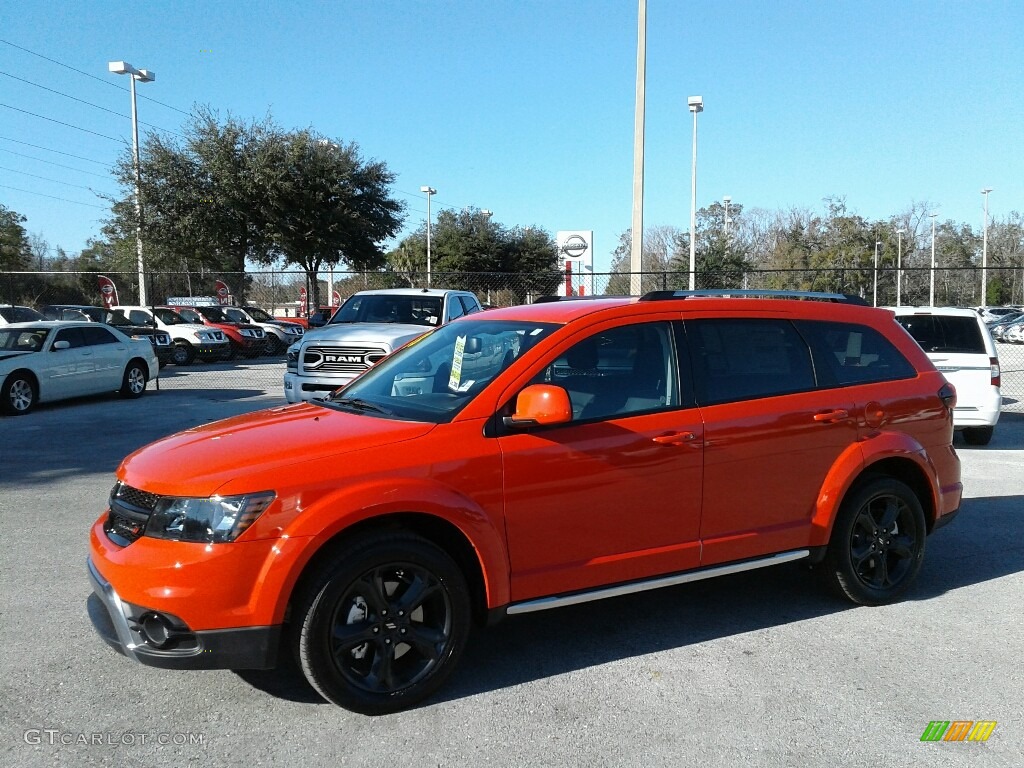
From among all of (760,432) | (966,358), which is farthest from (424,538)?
(966,358)

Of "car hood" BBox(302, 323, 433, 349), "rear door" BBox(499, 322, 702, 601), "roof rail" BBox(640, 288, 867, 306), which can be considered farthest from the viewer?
"car hood" BBox(302, 323, 433, 349)

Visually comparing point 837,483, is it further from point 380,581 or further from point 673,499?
point 380,581

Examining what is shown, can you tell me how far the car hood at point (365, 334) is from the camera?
10.8 m

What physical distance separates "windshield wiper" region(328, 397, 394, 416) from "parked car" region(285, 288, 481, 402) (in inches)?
212

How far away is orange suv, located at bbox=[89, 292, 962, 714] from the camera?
340 cm

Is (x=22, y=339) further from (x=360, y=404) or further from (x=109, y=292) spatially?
(x=109, y=292)

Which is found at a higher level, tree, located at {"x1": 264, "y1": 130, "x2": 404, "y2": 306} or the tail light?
tree, located at {"x1": 264, "y1": 130, "x2": 404, "y2": 306}

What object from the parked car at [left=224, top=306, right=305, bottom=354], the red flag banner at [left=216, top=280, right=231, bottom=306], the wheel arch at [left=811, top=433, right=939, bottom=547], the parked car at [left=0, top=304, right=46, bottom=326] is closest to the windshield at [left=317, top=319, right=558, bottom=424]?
the wheel arch at [left=811, top=433, right=939, bottom=547]

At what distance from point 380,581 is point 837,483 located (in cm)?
263

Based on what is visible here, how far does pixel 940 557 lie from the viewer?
603 cm

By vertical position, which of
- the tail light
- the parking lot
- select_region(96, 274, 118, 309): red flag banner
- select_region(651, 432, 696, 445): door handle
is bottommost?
the parking lot

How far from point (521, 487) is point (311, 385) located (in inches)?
286

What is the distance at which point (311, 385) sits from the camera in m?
10.6

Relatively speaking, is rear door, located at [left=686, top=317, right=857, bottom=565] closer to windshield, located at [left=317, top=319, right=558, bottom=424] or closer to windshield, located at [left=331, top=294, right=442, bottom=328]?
windshield, located at [left=317, top=319, right=558, bottom=424]
